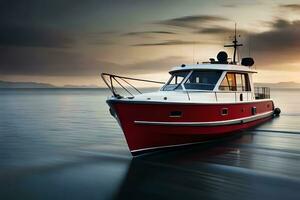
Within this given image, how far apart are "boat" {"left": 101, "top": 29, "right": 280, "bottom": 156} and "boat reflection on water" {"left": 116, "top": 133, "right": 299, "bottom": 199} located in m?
0.80

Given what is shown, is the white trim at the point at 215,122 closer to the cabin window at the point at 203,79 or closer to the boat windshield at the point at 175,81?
the cabin window at the point at 203,79

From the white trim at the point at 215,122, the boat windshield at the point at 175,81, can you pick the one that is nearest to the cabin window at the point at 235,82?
the white trim at the point at 215,122

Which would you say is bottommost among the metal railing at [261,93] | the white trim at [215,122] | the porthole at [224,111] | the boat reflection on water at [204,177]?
the boat reflection on water at [204,177]

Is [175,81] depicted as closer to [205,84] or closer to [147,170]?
Result: [205,84]

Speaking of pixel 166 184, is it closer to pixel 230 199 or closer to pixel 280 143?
pixel 230 199

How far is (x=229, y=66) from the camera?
16719mm

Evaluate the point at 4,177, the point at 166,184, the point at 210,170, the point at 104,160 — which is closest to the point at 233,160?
the point at 210,170

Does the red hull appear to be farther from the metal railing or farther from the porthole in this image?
the metal railing

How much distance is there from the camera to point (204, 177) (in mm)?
10945

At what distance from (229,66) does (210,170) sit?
268 inches

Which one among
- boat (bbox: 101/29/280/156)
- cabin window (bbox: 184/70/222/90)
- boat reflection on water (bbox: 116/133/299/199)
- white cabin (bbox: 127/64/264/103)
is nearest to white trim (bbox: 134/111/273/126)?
boat (bbox: 101/29/280/156)

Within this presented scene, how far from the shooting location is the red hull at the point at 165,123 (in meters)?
12.5

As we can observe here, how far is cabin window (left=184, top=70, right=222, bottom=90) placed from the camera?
15.6 m

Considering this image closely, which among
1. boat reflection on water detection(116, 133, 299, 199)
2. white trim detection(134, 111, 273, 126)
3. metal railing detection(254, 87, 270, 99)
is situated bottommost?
boat reflection on water detection(116, 133, 299, 199)
